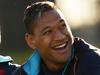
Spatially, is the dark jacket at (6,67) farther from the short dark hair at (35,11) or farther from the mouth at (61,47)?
the mouth at (61,47)

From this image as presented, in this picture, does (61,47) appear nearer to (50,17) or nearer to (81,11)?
(50,17)

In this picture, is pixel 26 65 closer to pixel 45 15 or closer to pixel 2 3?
pixel 45 15

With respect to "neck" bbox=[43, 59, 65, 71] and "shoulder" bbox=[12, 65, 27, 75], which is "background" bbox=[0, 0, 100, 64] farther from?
"neck" bbox=[43, 59, 65, 71]

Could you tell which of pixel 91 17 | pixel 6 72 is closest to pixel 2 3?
pixel 91 17

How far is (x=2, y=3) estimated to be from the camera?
12398mm

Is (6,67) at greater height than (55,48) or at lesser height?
lesser

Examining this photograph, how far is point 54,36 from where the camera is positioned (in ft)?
13.3

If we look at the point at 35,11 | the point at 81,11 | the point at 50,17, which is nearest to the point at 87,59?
the point at 50,17

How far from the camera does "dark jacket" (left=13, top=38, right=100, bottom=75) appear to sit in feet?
13.0

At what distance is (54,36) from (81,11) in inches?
455

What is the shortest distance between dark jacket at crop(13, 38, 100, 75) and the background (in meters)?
4.14

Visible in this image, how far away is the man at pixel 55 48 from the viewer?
13.2 feet

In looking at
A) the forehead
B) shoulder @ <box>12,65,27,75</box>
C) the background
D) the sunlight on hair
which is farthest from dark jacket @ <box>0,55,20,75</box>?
the sunlight on hair

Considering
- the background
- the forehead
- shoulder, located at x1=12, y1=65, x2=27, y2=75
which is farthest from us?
the background
